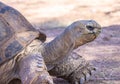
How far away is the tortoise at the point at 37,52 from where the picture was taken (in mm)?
3632

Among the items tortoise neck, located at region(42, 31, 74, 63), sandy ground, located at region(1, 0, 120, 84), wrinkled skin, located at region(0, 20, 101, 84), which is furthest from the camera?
sandy ground, located at region(1, 0, 120, 84)

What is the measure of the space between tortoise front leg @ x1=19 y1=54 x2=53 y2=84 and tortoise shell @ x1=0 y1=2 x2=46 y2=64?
152 mm

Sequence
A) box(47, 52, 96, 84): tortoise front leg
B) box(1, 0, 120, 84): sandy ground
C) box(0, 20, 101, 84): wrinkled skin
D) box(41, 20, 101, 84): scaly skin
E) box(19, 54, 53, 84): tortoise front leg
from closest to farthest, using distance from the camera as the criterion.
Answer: box(19, 54, 53, 84): tortoise front leg
box(0, 20, 101, 84): wrinkled skin
box(41, 20, 101, 84): scaly skin
box(47, 52, 96, 84): tortoise front leg
box(1, 0, 120, 84): sandy ground

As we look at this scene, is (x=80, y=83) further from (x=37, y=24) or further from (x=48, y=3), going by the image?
(x=48, y=3)

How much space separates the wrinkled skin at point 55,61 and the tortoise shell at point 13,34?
7cm

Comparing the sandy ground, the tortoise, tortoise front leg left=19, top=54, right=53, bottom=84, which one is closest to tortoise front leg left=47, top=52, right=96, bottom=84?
the tortoise

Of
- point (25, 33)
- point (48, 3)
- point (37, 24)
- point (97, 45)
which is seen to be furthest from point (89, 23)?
point (48, 3)

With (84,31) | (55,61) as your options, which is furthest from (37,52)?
(84,31)

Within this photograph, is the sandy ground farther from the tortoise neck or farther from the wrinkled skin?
the tortoise neck

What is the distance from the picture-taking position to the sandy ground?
4.87 meters

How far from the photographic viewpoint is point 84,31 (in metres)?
3.68

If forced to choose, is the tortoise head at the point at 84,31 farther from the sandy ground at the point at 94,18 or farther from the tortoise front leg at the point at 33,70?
the sandy ground at the point at 94,18

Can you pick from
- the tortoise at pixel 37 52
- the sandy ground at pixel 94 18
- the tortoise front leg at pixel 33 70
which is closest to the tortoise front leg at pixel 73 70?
the tortoise at pixel 37 52

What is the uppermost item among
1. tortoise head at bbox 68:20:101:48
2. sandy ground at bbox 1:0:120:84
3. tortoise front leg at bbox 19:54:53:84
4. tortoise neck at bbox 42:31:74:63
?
tortoise head at bbox 68:20:101:48
